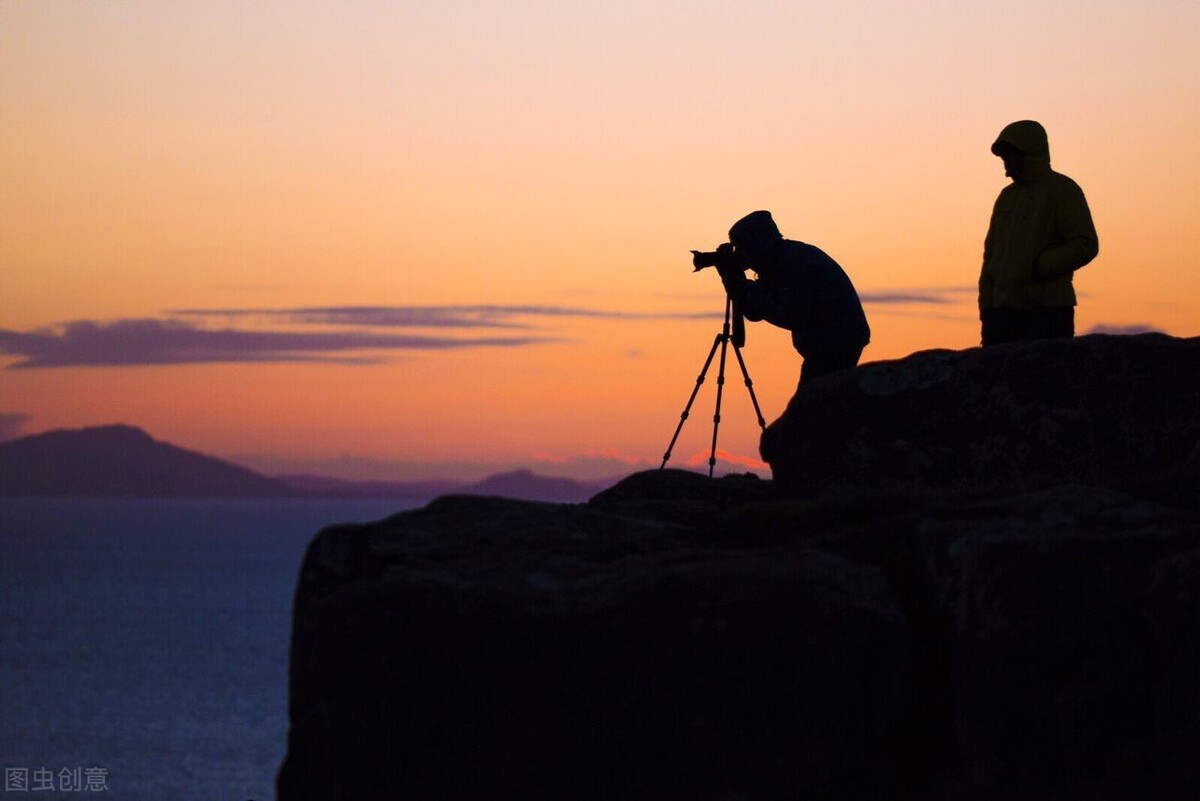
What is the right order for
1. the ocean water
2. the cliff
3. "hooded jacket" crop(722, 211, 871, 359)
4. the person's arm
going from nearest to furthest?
the cliff < the person's arm < "hooded jacket" crop(722, 211, 871, 359) < the ocean water

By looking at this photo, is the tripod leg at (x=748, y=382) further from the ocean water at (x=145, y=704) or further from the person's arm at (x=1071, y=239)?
the ocean water at (x=145, y=704)

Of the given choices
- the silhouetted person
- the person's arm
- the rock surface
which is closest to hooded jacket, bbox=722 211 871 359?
the silhouetted person

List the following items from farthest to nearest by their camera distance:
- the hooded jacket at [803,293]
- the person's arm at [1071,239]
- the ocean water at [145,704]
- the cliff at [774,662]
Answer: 1. the ocean water at [145,704]
2. the hooded jacket at [803,293]
3. the person's arm at [1071,239]
4. the cliff at [774,662]

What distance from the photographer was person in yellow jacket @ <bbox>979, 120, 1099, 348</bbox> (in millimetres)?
11836

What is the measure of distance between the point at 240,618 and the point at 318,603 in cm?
18239

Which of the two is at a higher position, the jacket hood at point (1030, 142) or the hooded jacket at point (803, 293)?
the jacket hood at point (1030, 142)

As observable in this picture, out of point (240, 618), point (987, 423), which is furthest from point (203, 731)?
point (987, 423)

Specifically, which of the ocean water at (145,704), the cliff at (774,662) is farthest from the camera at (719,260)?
the ocean water at (145,704)

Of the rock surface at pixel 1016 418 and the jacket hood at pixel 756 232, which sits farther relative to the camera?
the jacket hood at pixel 756 232

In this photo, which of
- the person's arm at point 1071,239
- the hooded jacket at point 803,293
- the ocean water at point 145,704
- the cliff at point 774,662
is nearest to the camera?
the cliff at point 774,662

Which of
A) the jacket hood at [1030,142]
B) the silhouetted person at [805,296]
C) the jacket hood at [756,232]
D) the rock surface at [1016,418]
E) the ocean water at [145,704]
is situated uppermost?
the jacket hood at [1030,142]

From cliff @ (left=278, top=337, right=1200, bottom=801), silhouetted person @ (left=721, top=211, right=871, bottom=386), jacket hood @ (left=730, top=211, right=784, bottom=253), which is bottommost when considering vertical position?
cliff @ (left=278, top=337, right=1200, bottom=801)

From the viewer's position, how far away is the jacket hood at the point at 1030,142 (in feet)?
38.9

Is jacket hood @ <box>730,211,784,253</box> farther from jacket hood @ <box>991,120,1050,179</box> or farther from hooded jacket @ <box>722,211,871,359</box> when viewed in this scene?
jacket hood @ <box>991,120,1050,179</box>
